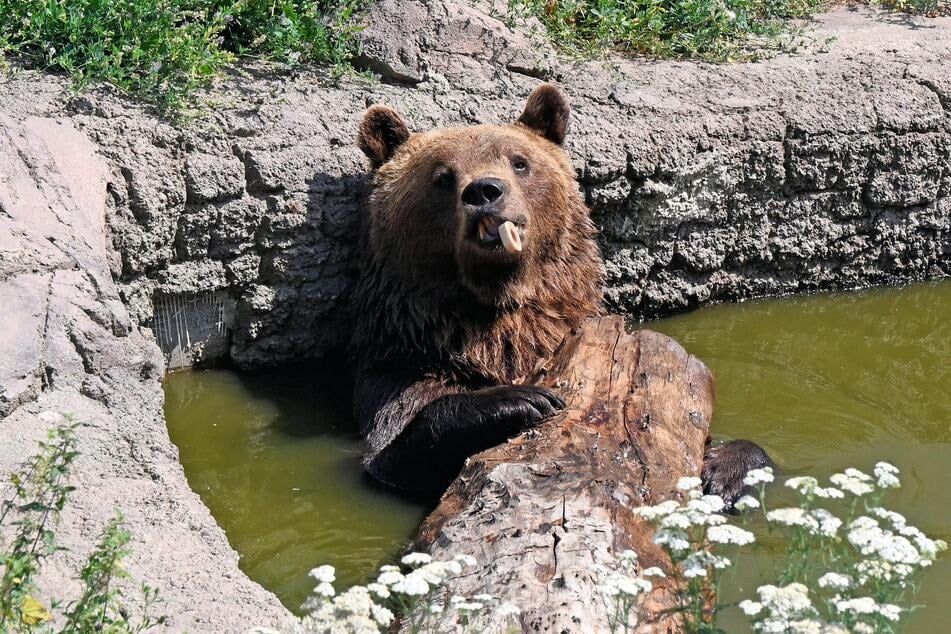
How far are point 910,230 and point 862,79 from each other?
113 centimetres

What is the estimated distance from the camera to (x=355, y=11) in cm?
850

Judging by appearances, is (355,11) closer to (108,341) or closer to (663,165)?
(663,165)

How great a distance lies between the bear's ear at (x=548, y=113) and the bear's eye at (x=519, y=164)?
62 cm

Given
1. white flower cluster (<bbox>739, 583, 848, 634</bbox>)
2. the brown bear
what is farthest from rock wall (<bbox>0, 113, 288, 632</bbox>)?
white flower cluster (<bbox>739, 583, 848, 634</bbox>)

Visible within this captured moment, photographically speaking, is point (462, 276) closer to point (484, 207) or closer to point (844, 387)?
point (484, 207)

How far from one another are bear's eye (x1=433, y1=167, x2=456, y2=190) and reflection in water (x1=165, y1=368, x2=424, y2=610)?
4.82ft

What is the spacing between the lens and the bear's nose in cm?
654

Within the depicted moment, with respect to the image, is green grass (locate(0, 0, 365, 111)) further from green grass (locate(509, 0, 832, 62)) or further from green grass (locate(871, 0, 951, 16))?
green grass (locate(871, 0, 951, 16))

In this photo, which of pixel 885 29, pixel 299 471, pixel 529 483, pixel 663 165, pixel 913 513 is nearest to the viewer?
pixel 529 483

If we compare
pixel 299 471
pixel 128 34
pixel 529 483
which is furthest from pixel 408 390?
pixel 128 34

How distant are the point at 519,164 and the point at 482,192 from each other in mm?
763

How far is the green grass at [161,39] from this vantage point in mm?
7488

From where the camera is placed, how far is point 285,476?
22.2 feet

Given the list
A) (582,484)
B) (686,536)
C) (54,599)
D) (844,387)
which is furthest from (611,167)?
(54,599)
